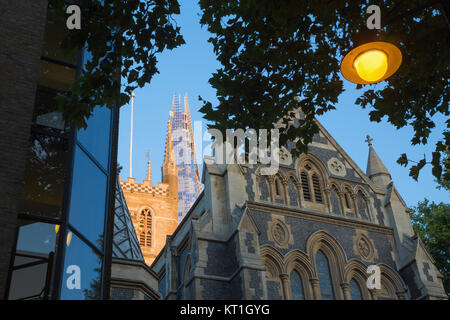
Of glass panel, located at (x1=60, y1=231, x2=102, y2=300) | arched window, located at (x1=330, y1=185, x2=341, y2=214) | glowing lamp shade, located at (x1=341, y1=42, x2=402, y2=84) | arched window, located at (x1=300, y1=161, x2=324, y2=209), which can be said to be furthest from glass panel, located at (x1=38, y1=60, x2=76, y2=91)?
arched window, located at (x1=330, y1=185, x2=341, y2=214)

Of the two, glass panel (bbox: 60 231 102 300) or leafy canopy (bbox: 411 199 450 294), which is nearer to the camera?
glass panel (bbox: 60 231 102 300)

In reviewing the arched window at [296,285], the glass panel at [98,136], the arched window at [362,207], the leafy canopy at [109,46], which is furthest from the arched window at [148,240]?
the leafy canopy at [109,46]

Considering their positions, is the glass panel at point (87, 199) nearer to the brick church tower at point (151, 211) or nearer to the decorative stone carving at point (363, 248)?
the decorative stone carving at point (363, 248)

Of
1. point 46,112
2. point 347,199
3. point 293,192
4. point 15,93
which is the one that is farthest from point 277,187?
point 15,93

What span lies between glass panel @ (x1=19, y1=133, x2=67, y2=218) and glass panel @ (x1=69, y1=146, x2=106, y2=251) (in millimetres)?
456

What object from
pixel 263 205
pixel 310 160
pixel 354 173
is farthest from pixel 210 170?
pixel 354 173

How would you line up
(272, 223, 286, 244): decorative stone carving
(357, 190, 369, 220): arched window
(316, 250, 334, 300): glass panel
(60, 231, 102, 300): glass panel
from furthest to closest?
(357, 190, 369, 220): arched window → (316, 250, 334, 300): glass panel → (272, 223, 286, 244): decorative stone carving → (60, 231, 102, 300): glass panel

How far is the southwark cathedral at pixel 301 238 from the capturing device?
63.0 ft

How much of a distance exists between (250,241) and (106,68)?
486 inches

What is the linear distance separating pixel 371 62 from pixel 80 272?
20.9 feet

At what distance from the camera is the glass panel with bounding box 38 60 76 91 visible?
10.9 m

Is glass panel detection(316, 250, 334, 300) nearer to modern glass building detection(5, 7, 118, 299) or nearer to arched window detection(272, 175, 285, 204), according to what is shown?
arched window detection(272, 175, 285, 204)

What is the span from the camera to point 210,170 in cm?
2150

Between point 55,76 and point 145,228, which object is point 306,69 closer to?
point 55,76
